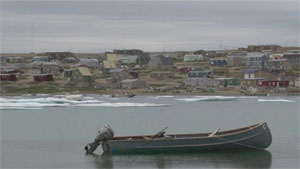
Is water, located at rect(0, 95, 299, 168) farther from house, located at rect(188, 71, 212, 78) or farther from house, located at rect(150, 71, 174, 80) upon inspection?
house, located at rect(150, 71, 174, 80)

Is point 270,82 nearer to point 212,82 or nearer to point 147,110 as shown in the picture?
point 212,82

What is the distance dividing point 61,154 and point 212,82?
229 feet

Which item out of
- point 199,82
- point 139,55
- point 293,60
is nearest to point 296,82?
point 199,82

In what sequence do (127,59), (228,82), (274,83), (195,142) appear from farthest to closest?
(127,59) < (228,82) < (274,83) < (195,142)

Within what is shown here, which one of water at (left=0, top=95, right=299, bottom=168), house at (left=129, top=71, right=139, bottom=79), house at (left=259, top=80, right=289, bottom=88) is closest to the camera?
water at (left=0, top=95, right=299, bottom=168)

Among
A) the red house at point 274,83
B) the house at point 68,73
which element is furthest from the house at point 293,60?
the house at point 68,73

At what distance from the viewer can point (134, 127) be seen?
150 feet

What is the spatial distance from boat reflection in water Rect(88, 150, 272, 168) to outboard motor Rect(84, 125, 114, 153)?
547mm

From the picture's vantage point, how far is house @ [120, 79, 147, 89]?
99.2 metres

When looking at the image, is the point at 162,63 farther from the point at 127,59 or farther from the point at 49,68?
the point at 49,68

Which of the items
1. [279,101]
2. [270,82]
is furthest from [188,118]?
[270,82]

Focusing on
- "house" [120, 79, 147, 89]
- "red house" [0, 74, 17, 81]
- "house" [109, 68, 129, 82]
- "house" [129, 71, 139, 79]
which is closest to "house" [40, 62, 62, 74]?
"red house" [0, 74, 17, 81]

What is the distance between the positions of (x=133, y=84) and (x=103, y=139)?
221 feet

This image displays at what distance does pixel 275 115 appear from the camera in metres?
58.8
